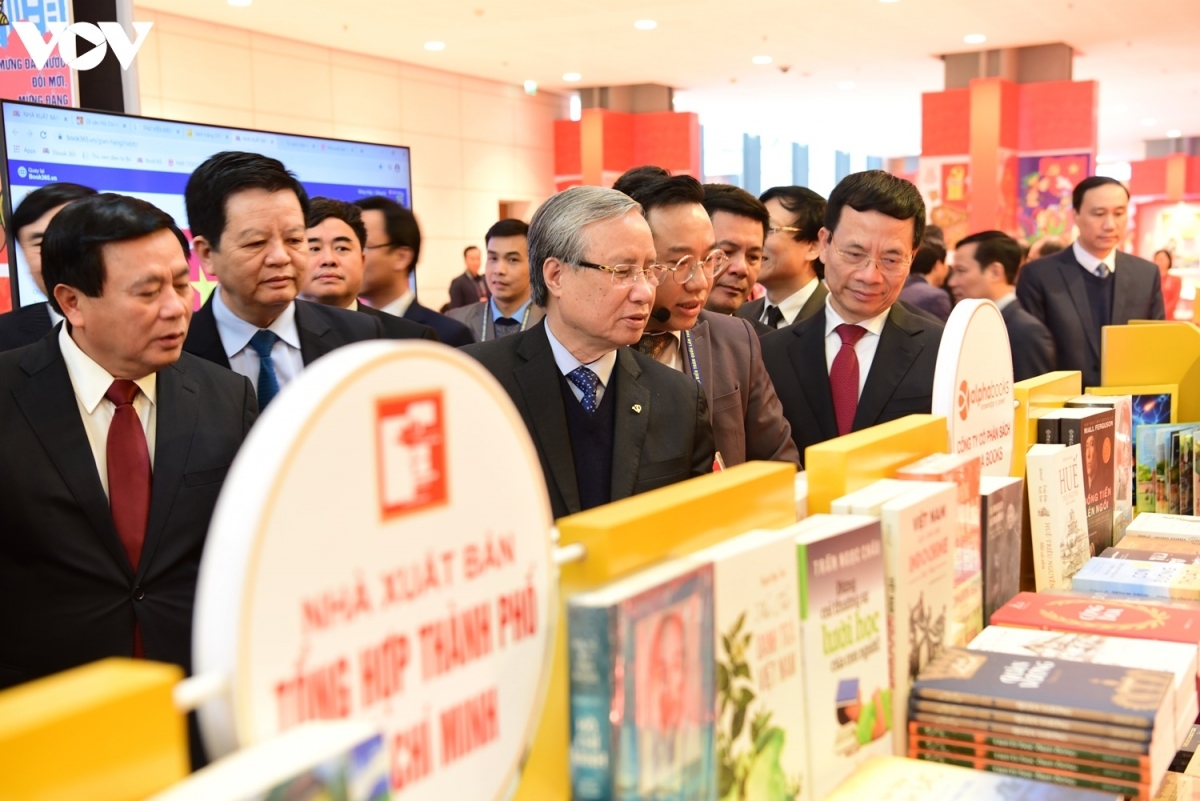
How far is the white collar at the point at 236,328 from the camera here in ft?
10.2

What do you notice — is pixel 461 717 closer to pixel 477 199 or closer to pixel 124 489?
pixel 124 489

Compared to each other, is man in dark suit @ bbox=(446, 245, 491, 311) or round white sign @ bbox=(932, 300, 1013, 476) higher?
man in dark suit @ bbox=(446, 245, 491, 311)

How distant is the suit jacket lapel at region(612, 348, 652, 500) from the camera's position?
2314 millimetres

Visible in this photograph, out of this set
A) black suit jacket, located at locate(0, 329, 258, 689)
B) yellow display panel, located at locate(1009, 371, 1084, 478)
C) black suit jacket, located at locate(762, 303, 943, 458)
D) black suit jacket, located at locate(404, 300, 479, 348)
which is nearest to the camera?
yellow display panel, located at locate(1009, 371, 1084, 478)

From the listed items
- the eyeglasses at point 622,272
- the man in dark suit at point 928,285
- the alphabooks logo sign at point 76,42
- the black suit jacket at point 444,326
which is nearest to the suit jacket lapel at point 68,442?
the eyeglasses at point 622,272

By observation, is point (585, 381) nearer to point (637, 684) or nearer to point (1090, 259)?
point (637, 684)

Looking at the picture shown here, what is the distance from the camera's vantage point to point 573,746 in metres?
0.97

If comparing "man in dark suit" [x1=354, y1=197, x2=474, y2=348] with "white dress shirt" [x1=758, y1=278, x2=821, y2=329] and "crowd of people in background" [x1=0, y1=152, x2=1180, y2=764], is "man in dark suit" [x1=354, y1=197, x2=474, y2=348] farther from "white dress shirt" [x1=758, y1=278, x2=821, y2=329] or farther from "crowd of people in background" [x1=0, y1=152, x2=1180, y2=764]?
"white dress shirt" [x1=758, y1=278, x2=821, y2=329]

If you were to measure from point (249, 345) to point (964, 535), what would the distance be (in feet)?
7.09

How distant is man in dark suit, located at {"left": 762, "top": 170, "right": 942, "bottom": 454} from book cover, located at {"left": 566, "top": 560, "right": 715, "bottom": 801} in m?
1.80

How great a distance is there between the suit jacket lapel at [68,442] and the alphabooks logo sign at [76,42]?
2098mm

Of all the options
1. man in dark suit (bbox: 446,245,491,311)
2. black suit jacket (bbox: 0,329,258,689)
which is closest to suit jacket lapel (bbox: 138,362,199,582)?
black suit jacket (bbox: 0,329,258,689)

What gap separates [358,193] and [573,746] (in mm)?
5458

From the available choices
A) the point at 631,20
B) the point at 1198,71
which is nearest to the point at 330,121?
the point at 631,20
